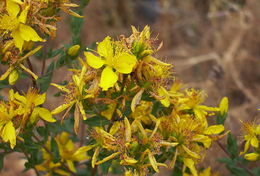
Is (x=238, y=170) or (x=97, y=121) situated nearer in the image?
(x=97, y=121)

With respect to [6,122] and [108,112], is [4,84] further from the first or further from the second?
[108,112]

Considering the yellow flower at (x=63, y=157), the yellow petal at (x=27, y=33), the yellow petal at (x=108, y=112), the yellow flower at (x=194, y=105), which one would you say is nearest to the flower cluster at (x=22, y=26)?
the yellow petal at (x=27, y=33)

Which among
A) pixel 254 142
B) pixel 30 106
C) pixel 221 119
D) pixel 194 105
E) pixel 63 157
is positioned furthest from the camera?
Answer: pixel 63 157

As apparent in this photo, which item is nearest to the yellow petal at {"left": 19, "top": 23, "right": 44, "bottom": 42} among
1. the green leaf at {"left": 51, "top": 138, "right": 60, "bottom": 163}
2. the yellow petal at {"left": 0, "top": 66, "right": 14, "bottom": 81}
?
the yellow petal at {"left": 0, "top": 66, "right": 14, "bottom": 81}

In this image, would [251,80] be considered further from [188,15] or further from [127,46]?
[127,46]

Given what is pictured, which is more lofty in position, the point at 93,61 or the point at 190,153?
the point at 93,61

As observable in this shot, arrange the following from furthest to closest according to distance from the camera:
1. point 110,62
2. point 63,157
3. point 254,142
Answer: point 63,157
point 254,142
point 110,62

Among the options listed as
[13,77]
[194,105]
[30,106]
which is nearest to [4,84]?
[13,77]

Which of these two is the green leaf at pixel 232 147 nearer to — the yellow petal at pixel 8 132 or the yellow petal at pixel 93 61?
the yellow petal at pixel 93 61
